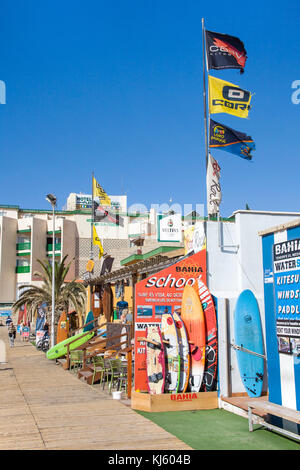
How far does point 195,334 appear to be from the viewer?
956 centimetres

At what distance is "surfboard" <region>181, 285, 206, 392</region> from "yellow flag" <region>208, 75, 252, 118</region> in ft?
17.4

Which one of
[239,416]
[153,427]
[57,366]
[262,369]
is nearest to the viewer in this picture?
[153,427]

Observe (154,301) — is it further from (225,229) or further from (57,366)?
(57,366)

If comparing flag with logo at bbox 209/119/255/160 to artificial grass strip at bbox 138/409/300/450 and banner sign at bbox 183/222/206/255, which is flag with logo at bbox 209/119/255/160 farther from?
artificial grass strip at bbox 138/409/300/450

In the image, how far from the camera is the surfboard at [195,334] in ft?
30.8

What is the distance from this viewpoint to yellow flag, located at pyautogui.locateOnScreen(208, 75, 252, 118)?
1217cm

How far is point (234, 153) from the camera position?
12.2m

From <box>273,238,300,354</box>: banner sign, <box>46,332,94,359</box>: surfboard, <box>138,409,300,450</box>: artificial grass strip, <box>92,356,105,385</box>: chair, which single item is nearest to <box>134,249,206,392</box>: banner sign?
<box>138,409,300,450</box>: artificial grass strip

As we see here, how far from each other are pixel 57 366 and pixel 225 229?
9572mm

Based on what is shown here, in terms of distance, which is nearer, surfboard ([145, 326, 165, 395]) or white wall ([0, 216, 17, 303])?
surfboard ([145, 326, 165, 395])

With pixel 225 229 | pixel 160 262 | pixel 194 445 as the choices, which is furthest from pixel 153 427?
pixel 160 262

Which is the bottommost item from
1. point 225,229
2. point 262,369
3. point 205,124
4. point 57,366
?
point 57,366

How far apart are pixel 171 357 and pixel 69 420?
92.4 inches

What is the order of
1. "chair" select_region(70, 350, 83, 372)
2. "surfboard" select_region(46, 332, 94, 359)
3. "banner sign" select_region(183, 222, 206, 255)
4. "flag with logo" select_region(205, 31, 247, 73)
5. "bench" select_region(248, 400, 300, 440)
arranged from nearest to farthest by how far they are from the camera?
"bench" select_region(248, 400, 300, 440) < "banner sign" select_region(183, 222, 206, 255) < "flag with logo" select_region(205, 31, 247, 73) < "chair" select_region(70, 350, 83, 372) < "surfboard" select_region(46, 332, 94, 359)
